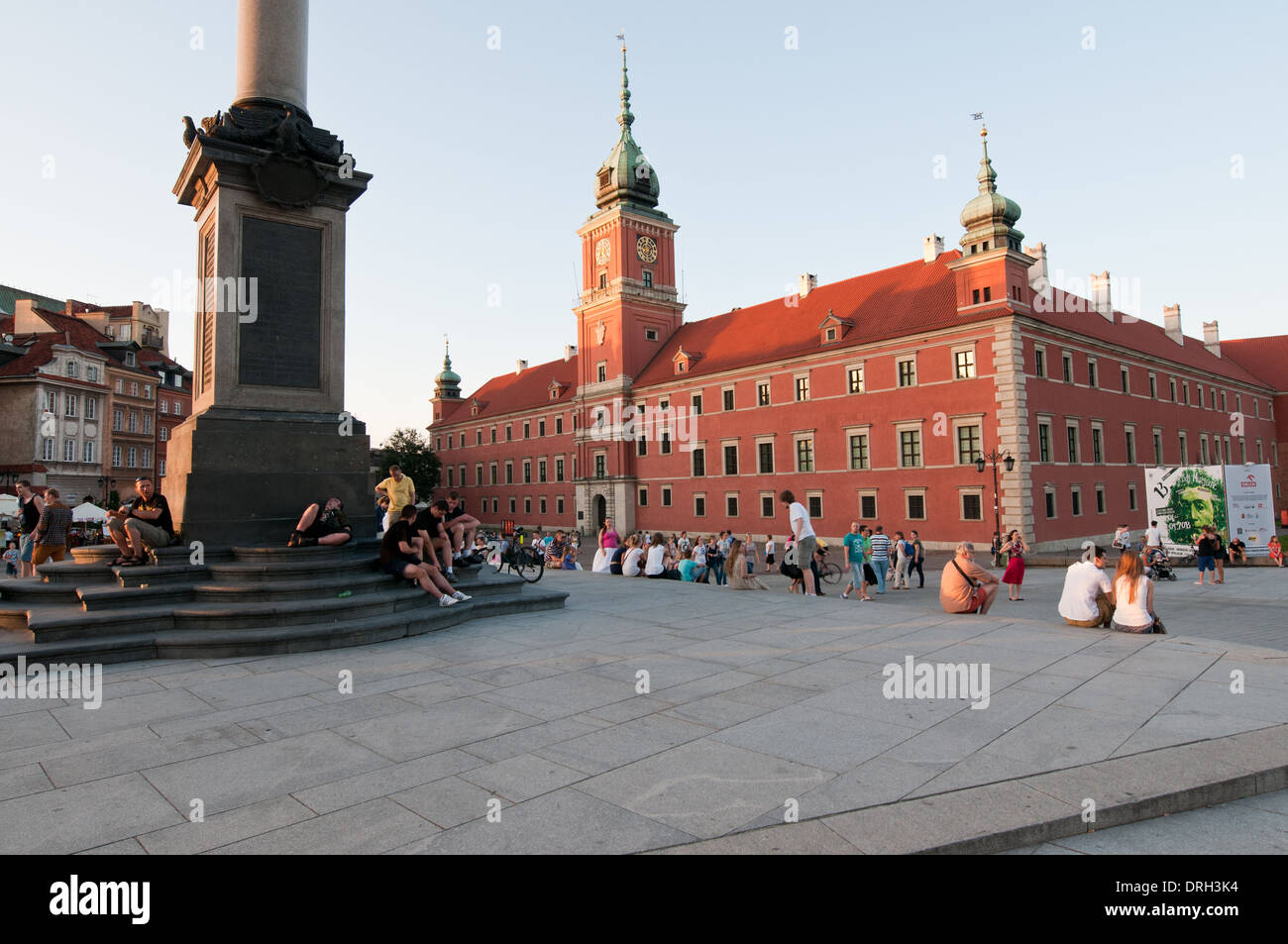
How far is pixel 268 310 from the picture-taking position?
10141mm

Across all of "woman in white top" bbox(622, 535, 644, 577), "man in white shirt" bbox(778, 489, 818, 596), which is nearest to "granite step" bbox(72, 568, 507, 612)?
"man in white shirt" bbox(778, 489, 818, 596)

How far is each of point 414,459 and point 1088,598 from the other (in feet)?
230

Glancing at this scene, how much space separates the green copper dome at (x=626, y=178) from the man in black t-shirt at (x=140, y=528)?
51.7 meters

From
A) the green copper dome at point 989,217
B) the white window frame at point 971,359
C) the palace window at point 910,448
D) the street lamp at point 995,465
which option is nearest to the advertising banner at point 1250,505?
the street lamp at point 995,465

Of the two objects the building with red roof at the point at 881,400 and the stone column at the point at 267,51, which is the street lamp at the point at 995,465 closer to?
the building with red roof at the point at 881,400

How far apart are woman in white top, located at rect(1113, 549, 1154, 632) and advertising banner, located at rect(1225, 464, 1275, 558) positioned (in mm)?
19471

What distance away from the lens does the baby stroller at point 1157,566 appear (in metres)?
20.7

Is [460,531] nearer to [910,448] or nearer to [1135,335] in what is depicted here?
[910,448]

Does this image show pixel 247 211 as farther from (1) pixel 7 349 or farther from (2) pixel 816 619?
(1) pixel 7 349

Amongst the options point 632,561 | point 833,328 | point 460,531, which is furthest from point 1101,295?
point 460,531

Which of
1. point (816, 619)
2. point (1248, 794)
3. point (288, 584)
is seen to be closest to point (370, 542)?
point (288, 584)

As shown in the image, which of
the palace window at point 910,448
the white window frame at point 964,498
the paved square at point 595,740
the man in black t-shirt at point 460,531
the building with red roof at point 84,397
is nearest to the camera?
the paved square at point 595,740

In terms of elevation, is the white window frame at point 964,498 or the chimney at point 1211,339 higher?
the chimney at point 1211,339

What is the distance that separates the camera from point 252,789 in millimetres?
3910
